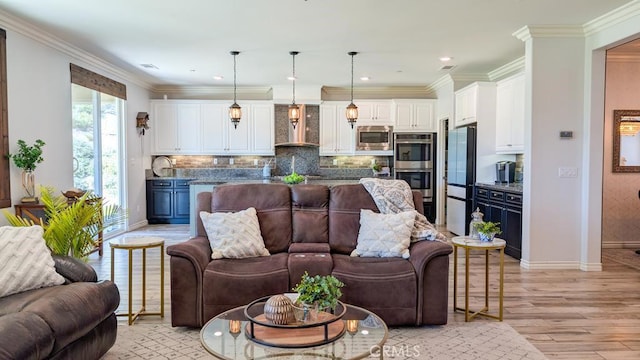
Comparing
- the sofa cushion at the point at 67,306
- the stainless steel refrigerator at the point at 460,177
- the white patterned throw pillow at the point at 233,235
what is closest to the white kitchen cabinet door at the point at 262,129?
the stainless steel refrigerator at the point at 460,177

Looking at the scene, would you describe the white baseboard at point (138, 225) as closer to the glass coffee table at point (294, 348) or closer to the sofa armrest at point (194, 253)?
the sofa armrest at point (194, 253)

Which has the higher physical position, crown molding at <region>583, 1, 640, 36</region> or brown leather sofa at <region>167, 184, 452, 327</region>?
crown molding at <region>583, 1, 640, 36</region>

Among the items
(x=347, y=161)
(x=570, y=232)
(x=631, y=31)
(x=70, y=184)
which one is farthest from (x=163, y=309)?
(x=347, y=161)

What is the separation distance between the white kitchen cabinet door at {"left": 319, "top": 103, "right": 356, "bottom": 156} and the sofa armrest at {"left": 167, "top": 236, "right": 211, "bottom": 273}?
17.7 feet

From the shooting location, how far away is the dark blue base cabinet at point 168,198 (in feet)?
26.5

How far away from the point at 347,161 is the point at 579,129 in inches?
181

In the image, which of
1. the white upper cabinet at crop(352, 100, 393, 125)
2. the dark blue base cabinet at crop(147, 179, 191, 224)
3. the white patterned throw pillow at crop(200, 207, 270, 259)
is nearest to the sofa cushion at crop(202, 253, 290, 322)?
the white patterned throw pillow at crop(200, 207, 270, 259)

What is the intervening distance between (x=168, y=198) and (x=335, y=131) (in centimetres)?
350

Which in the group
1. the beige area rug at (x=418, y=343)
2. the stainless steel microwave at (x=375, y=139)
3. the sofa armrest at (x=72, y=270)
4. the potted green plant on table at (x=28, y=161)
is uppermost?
the stainless steel microwave at (x=375, y=139)

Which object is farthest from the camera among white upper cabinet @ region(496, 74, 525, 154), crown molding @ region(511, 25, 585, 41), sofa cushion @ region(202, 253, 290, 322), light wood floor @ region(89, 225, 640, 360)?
white upper cabinet @ region(496, 74, 525, 154)

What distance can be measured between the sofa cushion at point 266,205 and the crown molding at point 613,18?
370 cm

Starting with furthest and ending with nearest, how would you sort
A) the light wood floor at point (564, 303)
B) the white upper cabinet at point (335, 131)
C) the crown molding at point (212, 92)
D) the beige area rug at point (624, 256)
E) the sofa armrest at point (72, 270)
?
the crown molding at point (212, 92)
the white upper cabinet at point (335, 131)
the beige area rug at point (624, 256)
the light wood floor at point (564, 303)
the sofa armrest at point (72, 270)

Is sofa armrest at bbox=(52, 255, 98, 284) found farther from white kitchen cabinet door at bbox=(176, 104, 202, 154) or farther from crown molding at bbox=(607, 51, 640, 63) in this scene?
crown molding at bbox=(607, 51, 640, 63)

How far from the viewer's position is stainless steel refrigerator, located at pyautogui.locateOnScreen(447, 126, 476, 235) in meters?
6.30
